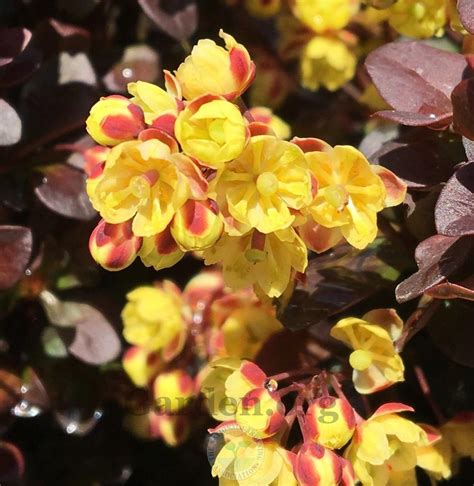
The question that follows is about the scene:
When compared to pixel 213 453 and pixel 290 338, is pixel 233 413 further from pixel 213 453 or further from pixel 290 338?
pixel 290 338

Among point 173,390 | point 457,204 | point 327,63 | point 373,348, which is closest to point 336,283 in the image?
point 373,348

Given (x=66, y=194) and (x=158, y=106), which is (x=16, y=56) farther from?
(x=158, y=106)

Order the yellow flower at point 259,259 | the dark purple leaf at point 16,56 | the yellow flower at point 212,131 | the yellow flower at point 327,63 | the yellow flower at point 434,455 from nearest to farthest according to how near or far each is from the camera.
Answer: the yellow flower at point 212,131 → the yellow flower at point 259,259 → the yellow flower at point 434,455 → the dark purple leaf at point 16,56 → the yellow flower at point 327,63

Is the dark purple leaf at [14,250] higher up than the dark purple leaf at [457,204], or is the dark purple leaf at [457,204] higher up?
the dark purple leaf at [457,204]

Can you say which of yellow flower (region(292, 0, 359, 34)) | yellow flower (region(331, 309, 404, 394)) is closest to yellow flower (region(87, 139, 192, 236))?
A: yellow flower (region(331, 309, 404, 394))

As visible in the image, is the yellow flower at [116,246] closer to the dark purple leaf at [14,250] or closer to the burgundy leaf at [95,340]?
the dark purple leaf at [14,250]

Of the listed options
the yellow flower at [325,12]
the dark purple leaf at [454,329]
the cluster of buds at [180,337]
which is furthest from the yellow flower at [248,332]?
the yellow flower at [325,12]

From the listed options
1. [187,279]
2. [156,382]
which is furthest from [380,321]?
[187,279]
